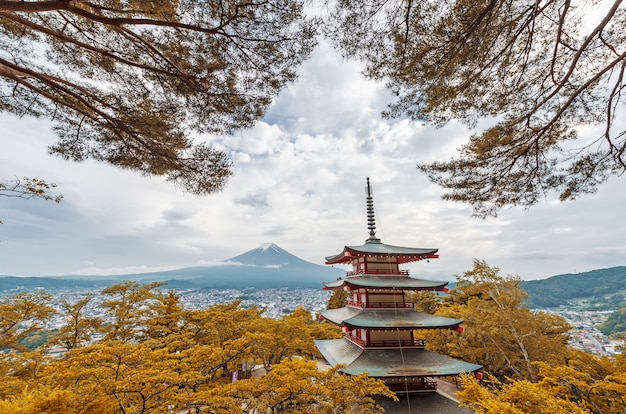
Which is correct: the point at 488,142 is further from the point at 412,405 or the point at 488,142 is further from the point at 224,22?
the point at 412,405

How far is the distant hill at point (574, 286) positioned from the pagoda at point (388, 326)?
3115 inches

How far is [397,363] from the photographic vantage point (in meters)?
9.01

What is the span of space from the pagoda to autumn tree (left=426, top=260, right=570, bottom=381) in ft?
13.4

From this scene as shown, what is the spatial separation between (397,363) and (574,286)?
330 feet

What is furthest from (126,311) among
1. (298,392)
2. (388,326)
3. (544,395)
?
(544,395)

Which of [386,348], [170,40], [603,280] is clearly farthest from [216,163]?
[603,280]

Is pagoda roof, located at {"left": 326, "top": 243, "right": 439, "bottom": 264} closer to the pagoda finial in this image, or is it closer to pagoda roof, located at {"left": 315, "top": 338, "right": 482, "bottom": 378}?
the pagoda finial

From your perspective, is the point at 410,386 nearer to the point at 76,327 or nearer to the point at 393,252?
the point at 393,252

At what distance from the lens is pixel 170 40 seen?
4711 millimetres

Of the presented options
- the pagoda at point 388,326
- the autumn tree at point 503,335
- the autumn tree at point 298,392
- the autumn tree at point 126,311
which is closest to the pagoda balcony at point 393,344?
the pagoda at point 388,326

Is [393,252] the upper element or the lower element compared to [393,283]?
upper

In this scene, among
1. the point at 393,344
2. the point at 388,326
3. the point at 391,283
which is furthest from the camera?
the point at 391,283

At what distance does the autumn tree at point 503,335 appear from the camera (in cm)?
1245

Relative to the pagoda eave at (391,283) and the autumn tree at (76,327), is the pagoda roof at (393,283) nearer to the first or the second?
the pagoda eave at (391,283)
